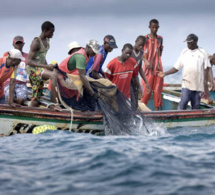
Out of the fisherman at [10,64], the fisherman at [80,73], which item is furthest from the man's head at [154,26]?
the fisherman at [10,64]

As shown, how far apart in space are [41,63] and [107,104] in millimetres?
1546

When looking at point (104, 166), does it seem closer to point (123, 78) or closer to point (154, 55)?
point (123, 78)

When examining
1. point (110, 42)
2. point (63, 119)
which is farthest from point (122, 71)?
point (63, 119)

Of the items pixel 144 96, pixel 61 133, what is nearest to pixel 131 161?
pixel 61 133

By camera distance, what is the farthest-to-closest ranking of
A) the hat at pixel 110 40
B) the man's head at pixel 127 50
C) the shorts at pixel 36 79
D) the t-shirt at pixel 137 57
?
1. the t-shirt at pixel 137 57
2. the man's head at pixel 127 50
3. the hat at pixel 110 40
4. the shorts at pixel 36 79

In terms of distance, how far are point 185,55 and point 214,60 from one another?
1.85 m

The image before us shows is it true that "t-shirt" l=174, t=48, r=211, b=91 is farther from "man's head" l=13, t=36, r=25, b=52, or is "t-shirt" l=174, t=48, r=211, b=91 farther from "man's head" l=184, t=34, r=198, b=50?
"man's head" l=13, t=36, r=25, b=52

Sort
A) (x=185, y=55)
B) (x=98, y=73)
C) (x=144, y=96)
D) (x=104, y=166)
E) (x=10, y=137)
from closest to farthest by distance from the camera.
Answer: (x=104, y=166) < (x=10, y=137) < (x=98, y=73) < (x=185, y=55) < (x=144, y=96)

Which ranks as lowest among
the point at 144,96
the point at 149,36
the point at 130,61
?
the point at 144,96

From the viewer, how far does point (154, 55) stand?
1217cm

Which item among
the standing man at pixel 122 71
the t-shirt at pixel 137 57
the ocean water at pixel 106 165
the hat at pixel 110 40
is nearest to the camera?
the ocean water at pixel 106 165

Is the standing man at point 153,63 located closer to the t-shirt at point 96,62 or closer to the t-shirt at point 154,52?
the t-shirt at point 154,52

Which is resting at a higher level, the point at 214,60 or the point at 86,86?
the point at 214,60

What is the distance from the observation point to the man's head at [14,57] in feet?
28.0
